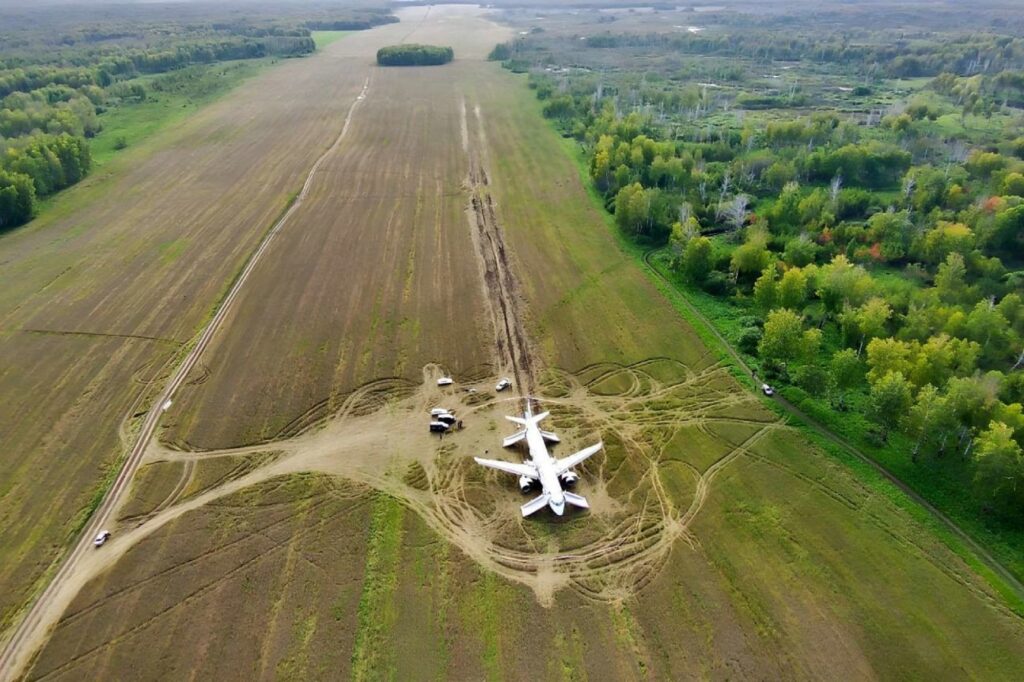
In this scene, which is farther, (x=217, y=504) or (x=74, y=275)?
(x=74, y=275)

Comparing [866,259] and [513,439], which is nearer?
[513,439]

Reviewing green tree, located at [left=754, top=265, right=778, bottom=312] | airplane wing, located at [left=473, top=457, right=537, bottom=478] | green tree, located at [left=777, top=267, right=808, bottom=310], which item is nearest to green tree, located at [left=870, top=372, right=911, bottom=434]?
green tree, located at [left=777, top=267, right=808, bottom=310]

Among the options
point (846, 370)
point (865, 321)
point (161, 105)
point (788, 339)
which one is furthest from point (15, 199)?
point (865, 321)

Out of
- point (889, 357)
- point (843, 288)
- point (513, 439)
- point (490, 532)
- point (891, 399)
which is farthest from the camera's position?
point (843, 288)

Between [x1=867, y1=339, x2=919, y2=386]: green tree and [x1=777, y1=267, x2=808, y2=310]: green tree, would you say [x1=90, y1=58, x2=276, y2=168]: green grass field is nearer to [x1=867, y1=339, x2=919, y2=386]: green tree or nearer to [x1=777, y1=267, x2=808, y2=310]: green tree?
[x1=777, y1=267, x2=808, y2=310]: green tree

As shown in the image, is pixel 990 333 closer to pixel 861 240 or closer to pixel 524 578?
pixel 861 240

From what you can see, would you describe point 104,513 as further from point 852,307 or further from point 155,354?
point 852,307

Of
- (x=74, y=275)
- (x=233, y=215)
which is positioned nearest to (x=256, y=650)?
(x=74, y=275)
